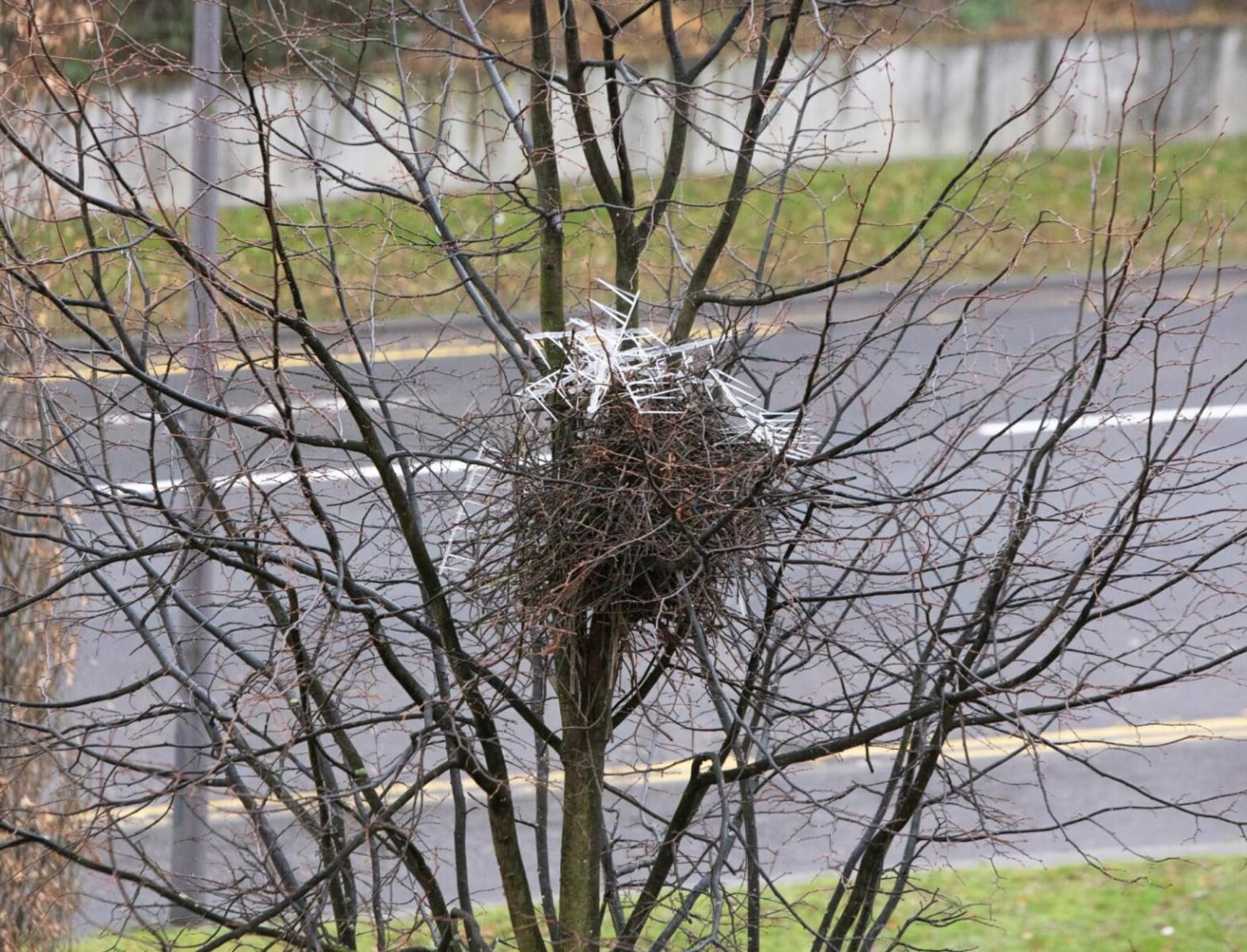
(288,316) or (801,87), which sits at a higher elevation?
(801,87)

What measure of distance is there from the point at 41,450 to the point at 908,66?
Answer: 13.2 metres

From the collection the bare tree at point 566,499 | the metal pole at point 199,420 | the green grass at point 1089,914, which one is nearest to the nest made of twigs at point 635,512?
the bare tree at point 566,499

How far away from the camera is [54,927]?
20.2ft

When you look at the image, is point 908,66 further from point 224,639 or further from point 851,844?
point 224,639

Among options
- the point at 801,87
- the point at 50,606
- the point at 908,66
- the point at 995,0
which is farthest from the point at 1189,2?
the point at 50,606

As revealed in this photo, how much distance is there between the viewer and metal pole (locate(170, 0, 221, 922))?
3.35 meters

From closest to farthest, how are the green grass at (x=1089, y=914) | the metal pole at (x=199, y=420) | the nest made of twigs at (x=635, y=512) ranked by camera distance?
the nest made of twigs at (x=635, y=512)
the metal pole at (x=199, y=420)
the green grass at (x=1089, y=914)

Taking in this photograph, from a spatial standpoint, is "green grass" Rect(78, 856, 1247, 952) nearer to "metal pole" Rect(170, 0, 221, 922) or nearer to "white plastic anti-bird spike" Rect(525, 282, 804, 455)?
"metal pole" Rect(170, 0, 221, 922)

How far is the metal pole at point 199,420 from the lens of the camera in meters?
3.35

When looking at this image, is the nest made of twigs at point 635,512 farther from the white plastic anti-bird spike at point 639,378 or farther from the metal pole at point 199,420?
the metal pole at point 199,420

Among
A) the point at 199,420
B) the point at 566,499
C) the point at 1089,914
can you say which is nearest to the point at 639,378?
the point at 566,499

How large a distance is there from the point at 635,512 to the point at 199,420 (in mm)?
2868

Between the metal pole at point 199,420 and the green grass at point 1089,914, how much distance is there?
616 mm

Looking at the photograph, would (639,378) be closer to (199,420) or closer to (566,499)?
(566,499)
